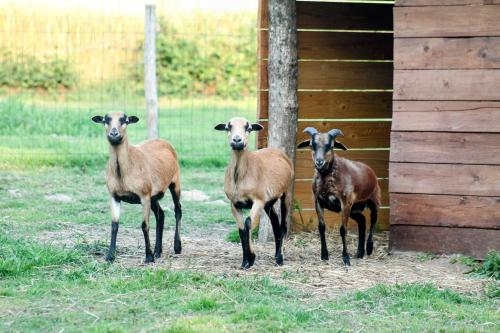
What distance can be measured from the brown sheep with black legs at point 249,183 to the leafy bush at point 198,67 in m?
12.8

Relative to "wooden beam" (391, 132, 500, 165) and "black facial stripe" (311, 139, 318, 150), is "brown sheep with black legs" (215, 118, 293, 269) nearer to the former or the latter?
"black facial stripe" (311, 139, 318, 150)

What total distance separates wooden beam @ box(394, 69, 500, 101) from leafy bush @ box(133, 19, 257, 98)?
1281 centimetres

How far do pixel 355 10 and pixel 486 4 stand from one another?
2.11 meters

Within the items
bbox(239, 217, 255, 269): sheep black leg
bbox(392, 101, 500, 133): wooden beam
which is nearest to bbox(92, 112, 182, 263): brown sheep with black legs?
bbox(239, 217, 255, 269): sheep black leg

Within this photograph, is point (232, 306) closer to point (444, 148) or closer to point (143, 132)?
point (444, 148)

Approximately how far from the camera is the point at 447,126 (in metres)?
8.77

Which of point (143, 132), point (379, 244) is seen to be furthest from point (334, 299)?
point (143, 132)

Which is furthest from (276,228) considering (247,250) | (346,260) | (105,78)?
(105,78)

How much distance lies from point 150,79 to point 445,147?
238 inches

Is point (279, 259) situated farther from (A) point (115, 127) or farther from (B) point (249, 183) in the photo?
(A) point (115, 127)

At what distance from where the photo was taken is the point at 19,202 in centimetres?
1156

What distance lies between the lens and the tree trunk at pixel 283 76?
9555mm

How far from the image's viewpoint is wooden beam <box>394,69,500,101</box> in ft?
28.4

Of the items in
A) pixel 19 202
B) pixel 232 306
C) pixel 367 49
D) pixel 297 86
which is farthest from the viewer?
pixel 19 202
